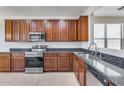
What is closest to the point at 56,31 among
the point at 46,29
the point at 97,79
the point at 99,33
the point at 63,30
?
the point at 63,30

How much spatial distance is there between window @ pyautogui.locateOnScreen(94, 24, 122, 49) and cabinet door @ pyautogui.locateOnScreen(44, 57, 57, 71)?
195cm

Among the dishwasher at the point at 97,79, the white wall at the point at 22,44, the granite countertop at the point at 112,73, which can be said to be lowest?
the dishwasher at the point at 97,79

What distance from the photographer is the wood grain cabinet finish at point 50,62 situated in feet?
22.6

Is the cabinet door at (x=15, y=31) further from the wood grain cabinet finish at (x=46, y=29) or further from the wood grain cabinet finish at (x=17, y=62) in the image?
the wood grain cabinet finish at (x=17, y=62)

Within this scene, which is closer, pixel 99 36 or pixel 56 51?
pixel 56 51

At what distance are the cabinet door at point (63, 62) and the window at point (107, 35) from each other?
1495 millimetres

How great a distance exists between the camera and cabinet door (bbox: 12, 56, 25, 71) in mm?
6879

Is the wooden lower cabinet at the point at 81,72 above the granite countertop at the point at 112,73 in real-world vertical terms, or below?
below

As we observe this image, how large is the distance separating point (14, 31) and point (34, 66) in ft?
5.28

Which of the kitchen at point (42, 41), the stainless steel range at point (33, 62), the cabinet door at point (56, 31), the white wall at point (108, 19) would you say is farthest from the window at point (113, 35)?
the stainless steel range at point (33, 62)

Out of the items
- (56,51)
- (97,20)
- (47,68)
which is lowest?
(47,68)

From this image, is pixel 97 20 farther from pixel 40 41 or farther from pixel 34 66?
pixel 34 66
